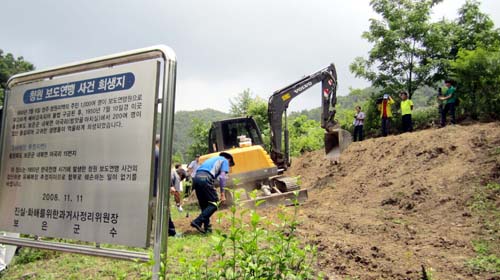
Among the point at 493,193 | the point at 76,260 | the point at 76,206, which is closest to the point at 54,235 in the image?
the point at 76,206

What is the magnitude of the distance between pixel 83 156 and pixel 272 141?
896 centimetres

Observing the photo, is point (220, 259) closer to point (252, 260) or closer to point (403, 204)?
point (252, 260)

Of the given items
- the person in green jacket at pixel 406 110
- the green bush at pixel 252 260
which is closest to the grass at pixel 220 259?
the green bush at pixel 252 260

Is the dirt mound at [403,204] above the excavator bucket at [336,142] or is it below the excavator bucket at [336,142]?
below

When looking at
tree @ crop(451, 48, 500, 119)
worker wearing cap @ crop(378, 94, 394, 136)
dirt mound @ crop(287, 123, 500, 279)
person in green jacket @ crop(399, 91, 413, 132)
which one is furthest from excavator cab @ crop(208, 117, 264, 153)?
tree @ crop(451, 48, 500, 119)

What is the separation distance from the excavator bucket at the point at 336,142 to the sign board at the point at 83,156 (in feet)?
28.1

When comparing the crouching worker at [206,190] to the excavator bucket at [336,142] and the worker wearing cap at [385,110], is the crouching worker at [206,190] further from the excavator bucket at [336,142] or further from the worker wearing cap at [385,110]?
the worker wearing cap at [385,110]

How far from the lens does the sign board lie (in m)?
2.81

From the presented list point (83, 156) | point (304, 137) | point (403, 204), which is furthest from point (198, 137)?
point (83, 156)

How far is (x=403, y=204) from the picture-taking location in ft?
25.8

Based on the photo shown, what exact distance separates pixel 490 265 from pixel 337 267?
1703 millimetres

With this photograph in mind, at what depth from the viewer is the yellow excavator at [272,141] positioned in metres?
10.0

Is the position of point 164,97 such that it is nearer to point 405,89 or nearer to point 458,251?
point 458,251

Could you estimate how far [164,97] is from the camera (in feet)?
9.29
